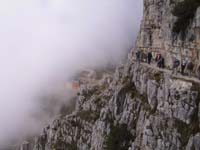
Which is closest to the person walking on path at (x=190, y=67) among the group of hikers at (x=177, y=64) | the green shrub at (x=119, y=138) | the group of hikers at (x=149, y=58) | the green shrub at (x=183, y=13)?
the group of hikers at (x=177, y=64)

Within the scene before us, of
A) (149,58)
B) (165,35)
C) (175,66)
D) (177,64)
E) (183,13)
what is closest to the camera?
(177,64)

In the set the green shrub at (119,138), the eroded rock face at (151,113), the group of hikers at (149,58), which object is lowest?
the green shrub at (119,138)

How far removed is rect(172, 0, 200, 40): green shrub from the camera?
69.5 meters

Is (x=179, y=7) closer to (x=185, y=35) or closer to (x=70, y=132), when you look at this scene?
(x=185, y=35)

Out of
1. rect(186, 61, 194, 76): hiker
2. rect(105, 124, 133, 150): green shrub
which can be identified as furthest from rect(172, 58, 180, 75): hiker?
rect(105, 124, 133, 150): green shrub

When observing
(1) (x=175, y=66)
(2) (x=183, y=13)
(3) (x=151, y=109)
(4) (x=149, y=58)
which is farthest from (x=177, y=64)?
(4) (x=149, y=58)

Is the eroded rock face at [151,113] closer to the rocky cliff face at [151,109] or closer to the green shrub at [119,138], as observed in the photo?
the rocky cliff face at [151,109]

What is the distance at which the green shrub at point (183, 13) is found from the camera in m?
69.5

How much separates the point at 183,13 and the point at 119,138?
22.6m

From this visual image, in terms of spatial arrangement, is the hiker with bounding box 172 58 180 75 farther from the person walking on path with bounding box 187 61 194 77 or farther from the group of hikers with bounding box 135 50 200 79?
the person walking on path with bounding box 187 61 194 77

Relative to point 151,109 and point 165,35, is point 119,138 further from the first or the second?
point 165,35

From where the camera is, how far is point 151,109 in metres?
73.4

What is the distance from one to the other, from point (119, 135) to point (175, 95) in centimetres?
1863

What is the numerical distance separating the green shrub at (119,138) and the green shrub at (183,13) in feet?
59.1
